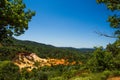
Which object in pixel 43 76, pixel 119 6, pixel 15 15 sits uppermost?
pixel 119 6

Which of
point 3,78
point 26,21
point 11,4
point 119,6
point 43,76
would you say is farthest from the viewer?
point 43,76

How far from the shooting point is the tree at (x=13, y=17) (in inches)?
798

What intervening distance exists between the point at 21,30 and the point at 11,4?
276cm

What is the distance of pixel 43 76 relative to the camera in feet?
332

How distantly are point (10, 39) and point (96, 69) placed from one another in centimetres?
3722

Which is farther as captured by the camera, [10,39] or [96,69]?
[96,69]

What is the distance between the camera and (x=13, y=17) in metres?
20.8

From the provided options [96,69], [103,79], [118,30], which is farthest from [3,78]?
[118,30]

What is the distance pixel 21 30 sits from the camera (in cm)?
2255

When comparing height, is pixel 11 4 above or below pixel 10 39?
above

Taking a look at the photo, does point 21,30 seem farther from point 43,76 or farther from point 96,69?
point 43,76

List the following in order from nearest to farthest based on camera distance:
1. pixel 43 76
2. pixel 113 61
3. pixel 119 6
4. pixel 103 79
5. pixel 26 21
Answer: pixel 26 21, pixel 119 6, pixel 103 79, pixel 113 61, pixel 43 76

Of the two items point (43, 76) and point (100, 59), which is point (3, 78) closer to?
point (43, 76)

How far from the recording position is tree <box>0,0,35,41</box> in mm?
20266
